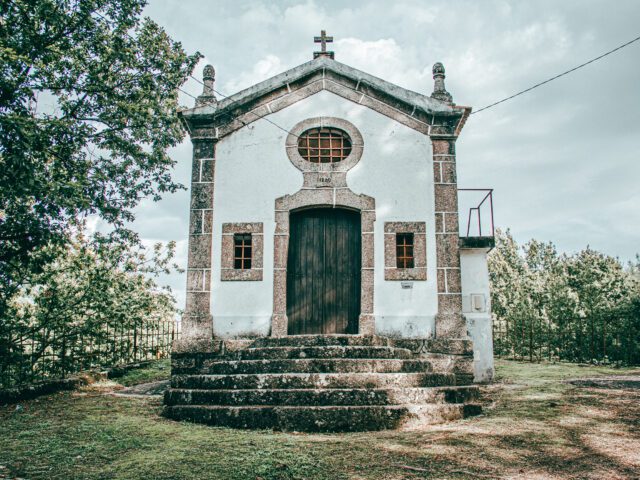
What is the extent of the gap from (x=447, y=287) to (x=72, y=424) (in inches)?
250

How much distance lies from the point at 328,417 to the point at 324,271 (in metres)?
3.88

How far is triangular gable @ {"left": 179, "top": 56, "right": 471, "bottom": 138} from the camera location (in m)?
9.94

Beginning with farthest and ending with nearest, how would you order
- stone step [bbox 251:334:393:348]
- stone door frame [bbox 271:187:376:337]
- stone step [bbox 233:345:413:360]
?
stone door frame [bbox 271:187:376:337]
stone step [bbox 251:334:393:348]
stone step [bbox 233:345:413:360]

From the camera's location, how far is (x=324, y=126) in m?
10.1

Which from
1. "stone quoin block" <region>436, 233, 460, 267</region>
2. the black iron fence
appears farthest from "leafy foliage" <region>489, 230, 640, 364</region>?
the black iron fence

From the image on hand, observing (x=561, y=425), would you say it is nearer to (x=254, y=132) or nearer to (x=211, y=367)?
(x=211, y=367)

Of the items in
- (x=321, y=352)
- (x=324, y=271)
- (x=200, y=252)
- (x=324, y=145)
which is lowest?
(x=321, y=352)

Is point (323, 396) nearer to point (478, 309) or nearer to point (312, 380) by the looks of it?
point (312, 380)

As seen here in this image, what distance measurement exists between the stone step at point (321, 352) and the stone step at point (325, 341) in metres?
0.24

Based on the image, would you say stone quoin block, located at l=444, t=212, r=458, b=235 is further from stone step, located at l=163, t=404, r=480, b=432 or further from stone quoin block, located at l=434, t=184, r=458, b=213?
stone step, located at l=163, t=404, r=480, b=432

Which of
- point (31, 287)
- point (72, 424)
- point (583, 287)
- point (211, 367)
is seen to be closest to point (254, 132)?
point (211, 367)

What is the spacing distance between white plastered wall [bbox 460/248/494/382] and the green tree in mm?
7117

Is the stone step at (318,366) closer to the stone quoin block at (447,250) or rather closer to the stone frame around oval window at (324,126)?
the stone quoin block at (447,250)

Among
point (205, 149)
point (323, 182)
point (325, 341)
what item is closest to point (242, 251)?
point (323, 182)
